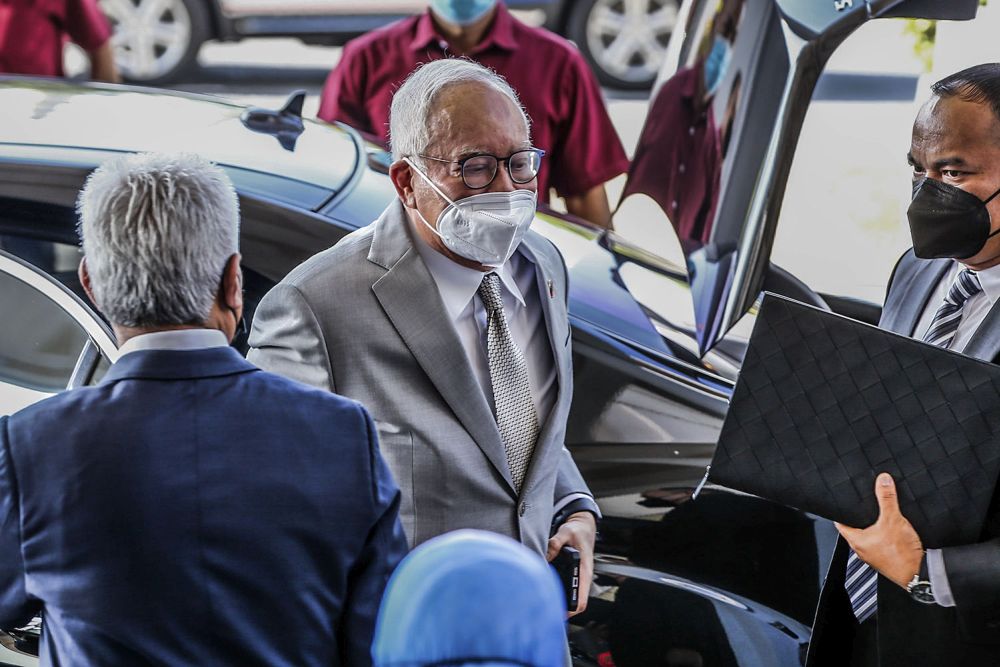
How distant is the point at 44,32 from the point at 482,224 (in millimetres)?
2945

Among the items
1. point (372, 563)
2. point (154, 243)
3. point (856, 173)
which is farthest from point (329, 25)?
point (372, 563)

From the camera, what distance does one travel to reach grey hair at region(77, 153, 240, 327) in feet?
4.41

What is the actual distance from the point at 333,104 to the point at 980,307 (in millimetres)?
2511

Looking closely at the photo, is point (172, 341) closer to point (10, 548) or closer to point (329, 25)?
point (10, 548)

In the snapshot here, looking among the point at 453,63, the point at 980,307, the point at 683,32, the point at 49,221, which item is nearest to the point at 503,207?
the point at 453,63

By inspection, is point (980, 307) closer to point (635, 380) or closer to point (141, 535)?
point (635, 380)

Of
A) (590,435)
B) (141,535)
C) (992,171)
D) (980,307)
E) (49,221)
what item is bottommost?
(590,435)

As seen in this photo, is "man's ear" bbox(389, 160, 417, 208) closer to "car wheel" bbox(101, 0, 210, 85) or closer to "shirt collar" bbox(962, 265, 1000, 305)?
"shirt collar" bbox(962, 265, 1000, 305)

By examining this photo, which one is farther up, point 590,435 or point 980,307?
point 980,307

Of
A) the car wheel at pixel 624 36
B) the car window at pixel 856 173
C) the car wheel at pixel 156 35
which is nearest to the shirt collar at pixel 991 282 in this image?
the car window at pixel 856 173

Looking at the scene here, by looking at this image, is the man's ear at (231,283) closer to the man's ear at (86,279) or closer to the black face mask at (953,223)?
the man's ear at (86,279)

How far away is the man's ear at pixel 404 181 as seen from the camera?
189 centimetres

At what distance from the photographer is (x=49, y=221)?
2377 millimetres

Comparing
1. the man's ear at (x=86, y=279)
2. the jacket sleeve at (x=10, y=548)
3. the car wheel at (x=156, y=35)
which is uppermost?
the man's ear at (x=86, y=279)
